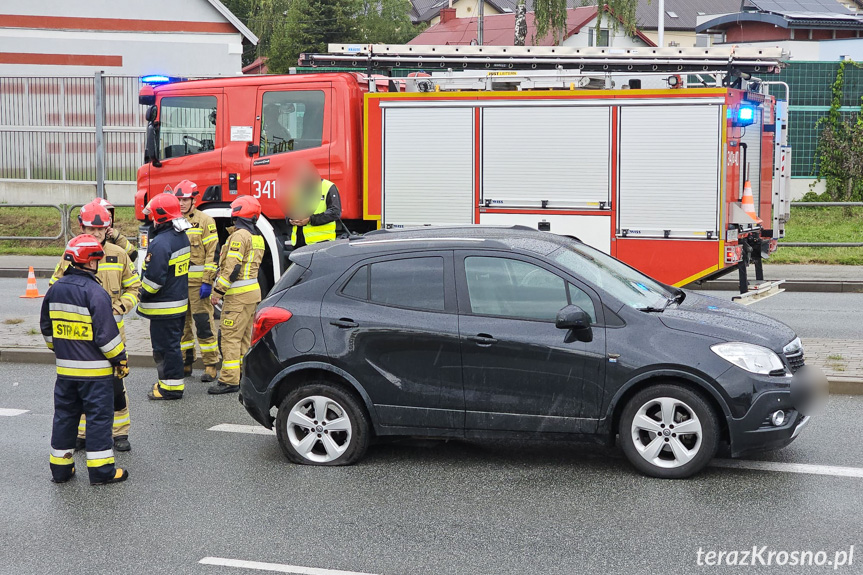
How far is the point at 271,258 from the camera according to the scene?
11125 mm

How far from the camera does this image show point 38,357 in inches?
408

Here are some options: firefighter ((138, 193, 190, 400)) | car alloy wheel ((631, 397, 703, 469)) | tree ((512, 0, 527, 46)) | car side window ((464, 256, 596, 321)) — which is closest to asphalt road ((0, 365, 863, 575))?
car alloy wheel ((631, 397, 703, 469))

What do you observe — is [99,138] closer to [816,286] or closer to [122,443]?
[122,443]

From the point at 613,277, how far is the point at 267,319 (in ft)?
7.61

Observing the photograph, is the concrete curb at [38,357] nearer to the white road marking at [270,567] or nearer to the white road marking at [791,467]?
the white road marking at [270,567]

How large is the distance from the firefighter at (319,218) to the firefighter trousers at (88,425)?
3.93m

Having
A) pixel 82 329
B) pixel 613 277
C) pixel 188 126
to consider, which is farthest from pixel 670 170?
pixel 82 329

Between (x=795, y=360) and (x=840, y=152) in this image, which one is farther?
(x=840, y=152)

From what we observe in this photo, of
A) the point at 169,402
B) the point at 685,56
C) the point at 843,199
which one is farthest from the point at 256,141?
the point at 843,199

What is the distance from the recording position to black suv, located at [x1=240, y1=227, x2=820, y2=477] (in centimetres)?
611

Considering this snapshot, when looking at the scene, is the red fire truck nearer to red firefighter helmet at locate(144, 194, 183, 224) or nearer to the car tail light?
red firefighter helmet at locate(144, 194, 183, 224)

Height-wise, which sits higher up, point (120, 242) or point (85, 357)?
point (120, 242)

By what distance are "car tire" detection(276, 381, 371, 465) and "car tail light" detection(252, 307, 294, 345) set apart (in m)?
0.46

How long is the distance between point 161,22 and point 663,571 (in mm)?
36541
